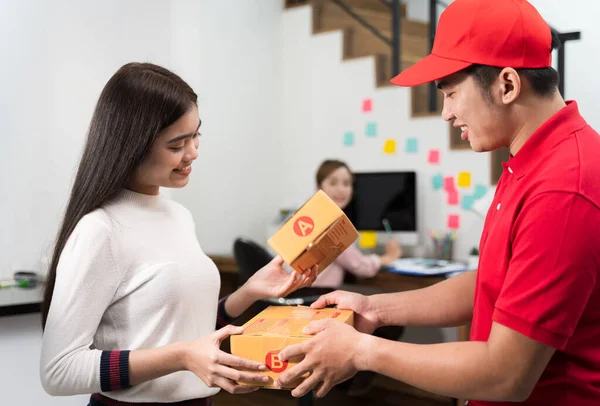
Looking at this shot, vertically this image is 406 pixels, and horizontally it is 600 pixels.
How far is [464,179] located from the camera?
3814 millimetres

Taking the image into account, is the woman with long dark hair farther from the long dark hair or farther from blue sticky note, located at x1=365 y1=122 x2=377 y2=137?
blue sticky note, located at x1=365 y1=122 x2=377 y2=137

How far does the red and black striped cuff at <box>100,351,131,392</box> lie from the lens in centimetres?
130

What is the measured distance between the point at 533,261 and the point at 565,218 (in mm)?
84

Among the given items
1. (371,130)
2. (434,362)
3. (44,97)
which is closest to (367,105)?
(371,130)

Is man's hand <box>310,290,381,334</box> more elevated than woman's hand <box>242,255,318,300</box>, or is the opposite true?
woman's hand <box>242,255,318,300</box>

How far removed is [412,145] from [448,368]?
9.93 ft

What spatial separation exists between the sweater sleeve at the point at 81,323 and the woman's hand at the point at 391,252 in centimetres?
243

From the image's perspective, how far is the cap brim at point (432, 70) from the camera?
1.21m

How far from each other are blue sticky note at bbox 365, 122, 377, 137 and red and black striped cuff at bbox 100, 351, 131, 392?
3148mm

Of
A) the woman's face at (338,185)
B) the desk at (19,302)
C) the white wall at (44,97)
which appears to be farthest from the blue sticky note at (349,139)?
the desk at (19,302)

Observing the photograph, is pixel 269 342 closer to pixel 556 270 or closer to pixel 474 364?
pixel 474 364

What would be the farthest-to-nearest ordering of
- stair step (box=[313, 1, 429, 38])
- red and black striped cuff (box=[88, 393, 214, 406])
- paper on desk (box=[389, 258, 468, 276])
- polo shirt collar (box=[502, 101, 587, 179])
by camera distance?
stair step (box=[313, 1, 429, 38]) → paper on desk (box=[389, 258, 468, 276]) → red and black striped cuff (box=[88, 393, 214, 406]) → polo shirt collar (box=[502, 101, 587, 179])

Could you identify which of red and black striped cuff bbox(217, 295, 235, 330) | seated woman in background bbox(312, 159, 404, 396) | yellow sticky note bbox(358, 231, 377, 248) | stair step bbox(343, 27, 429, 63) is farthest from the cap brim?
stair step bbox(343, 27, 429, 63)

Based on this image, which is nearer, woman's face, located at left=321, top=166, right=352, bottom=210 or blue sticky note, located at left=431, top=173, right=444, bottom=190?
woman's face, located at left=321, top=166, right=352, bottom=210
